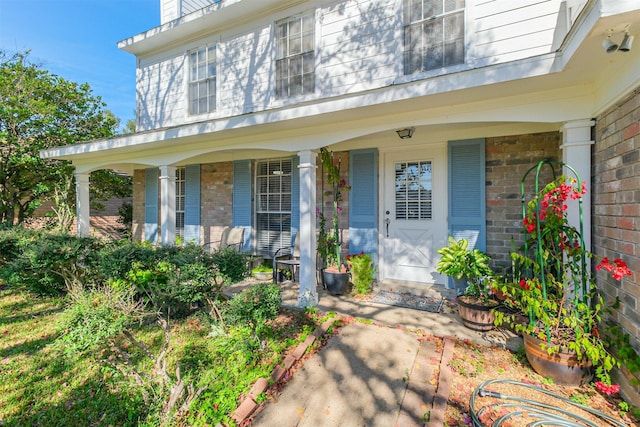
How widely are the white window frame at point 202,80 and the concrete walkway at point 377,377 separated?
5082 mm

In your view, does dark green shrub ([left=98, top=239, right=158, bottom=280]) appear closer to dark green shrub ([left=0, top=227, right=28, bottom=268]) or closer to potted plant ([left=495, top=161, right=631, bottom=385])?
dark green shrub ([left=0, top=227, right=28, bottom=268])

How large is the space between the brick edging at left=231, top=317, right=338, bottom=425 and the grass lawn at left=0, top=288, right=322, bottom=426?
0.08 metres

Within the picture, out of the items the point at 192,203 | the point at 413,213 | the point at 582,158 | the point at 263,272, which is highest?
the point at 582,158

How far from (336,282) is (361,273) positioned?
0.40 metres

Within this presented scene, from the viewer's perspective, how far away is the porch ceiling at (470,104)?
88.7 inches

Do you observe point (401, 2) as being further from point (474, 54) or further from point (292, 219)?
point (292, 219)

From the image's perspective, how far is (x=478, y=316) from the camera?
10.7 feet

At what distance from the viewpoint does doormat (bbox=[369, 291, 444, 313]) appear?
3993 millimetres

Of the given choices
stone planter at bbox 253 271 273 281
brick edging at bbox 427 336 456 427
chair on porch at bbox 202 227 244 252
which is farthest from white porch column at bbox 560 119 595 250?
chair on porch at bbox 202 227 244 252

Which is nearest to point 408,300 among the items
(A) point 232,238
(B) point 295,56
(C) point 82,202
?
(A) point 232,238

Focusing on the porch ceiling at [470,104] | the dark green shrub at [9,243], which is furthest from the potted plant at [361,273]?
the dark green shrub at [9,243]

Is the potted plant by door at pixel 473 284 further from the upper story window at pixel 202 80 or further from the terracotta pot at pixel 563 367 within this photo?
the upper story window at pixel 202 80

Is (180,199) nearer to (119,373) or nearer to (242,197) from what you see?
(242,197)

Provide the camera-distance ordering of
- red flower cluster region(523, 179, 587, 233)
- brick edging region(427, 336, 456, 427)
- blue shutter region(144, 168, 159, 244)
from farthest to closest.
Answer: blue shutter region(144, 168, 159, 244) < red flower cluster region(523, 179, 587, 233) < brick edging region(427, 336, 456, 427)
